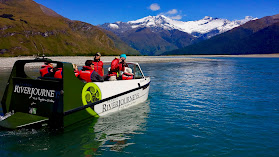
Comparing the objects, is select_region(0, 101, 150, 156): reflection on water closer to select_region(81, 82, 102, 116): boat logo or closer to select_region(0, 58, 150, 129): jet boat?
select_region(0, 58, 150, 129): jet boat

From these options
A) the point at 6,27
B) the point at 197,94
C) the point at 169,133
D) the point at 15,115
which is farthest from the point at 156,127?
the point at 6,27

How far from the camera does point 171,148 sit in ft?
22.6

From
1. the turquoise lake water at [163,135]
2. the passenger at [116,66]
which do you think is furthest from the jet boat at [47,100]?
the passenger at [116,66]

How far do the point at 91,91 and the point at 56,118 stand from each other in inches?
61.9

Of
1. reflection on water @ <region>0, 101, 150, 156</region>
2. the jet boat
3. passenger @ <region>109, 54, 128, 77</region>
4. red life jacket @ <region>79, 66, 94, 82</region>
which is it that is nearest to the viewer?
reflection on water @ <region>0, 101, 150, 156</region>

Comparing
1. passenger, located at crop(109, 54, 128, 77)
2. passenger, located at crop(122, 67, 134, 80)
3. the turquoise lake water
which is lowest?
the turquoise lake water

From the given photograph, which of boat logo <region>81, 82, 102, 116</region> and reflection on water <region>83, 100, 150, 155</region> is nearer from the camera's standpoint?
reflection on water <region>83, 100, 150, 155</region>

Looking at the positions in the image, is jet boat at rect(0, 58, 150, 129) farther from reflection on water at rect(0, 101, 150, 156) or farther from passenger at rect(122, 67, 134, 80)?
passenger at rect(122, 67, 134, 80)

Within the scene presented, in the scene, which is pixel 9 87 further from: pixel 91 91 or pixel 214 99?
pixel 214 99

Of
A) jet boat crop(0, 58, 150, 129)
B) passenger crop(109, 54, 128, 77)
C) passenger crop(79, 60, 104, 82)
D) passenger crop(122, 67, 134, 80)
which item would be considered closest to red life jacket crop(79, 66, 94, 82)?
passenger crop(79, 60, 104, 82)

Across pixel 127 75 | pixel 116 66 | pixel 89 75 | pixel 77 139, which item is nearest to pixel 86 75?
pixel 89 75

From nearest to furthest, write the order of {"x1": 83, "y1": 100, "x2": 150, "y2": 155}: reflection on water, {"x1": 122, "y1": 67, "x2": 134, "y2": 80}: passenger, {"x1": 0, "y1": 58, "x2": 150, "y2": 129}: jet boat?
{"x1": 83, "y1": 100, "x2": 150, "y2": 155}: reflection on water → {"x1": 0, "y1": 58, "x2": 150, "y2": 129}: jet boat → {"x1": 122, "y1": 67, "x2": 134, "y2": 80}: passenger

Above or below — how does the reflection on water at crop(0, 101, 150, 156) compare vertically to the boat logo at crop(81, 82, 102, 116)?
below

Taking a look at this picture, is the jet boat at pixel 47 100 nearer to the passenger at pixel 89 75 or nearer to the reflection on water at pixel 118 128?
the passenger at pixel 89 75
